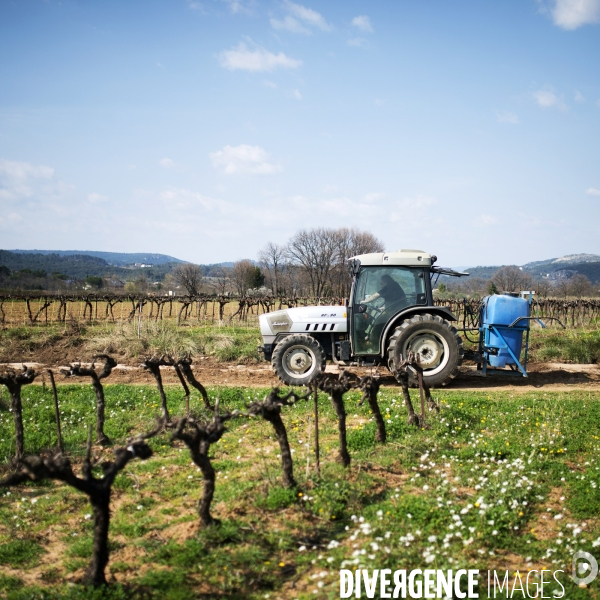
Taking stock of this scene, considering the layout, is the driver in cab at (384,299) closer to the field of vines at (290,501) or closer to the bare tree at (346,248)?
the field of vines at (290,501)

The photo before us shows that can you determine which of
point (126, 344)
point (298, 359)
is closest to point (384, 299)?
point (298, 359)

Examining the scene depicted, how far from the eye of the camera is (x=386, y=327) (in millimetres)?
9469

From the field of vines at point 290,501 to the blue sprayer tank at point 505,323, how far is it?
2.08 meters

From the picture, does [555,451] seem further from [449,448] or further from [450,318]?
[450,318]

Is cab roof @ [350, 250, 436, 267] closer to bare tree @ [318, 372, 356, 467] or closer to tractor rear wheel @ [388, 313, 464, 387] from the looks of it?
tractor rear wheel @ [388, 313, 464, 387]

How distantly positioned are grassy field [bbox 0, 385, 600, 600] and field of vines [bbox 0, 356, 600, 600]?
17 mm

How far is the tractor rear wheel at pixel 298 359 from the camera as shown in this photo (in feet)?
31.8

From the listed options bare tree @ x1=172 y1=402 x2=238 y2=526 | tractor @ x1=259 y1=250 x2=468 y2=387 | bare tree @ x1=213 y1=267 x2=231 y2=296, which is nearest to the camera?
bare tree @ x1=172 y1=402 x2=238 y2=526

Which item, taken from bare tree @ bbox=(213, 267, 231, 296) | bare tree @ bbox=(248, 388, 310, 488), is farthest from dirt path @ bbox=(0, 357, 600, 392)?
bare tree @ bbox=(213, 267, 231, 296)

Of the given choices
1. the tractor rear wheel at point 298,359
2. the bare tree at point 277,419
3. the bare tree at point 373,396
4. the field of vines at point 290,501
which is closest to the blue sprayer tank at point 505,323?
the field of vines at point 290,501

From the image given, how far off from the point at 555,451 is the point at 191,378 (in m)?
5.20

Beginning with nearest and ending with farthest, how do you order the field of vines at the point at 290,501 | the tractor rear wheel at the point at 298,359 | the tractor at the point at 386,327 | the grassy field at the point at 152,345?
the field of vines at the point at 290,501
the tractor at the point at 386,327
the tractor rear wheel at the point at 298,359
the grassy field at the point at 152,345

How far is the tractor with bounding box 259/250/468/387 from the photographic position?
9359 millimetres

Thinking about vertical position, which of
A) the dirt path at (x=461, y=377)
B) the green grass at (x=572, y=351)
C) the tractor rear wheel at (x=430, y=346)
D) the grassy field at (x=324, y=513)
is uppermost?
the tractor rear wheel at (x=430, y=346)
